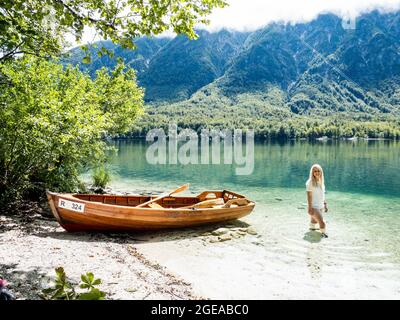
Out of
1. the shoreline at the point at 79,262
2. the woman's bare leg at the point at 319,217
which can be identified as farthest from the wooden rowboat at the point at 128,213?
the woman's bare leg at the point at 319,217

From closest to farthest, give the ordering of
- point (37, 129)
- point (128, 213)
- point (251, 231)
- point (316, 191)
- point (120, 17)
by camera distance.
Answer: point (120, 17) < point (37, 129) < point (316, 191) < point (128, 213) < point (251, 231)

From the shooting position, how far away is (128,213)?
14.6 m

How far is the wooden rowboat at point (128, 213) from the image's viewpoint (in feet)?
46.1

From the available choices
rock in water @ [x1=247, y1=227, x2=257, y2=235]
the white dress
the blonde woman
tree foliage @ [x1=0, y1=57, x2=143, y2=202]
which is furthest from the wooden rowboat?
the white dress

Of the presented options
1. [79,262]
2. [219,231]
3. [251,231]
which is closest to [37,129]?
[79,262]

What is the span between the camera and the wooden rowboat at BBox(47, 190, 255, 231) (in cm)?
1404

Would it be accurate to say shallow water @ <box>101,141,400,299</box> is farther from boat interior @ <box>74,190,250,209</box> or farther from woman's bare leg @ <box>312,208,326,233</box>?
boat interior @ <box>74,190,250,209</box>

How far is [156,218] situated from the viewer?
50.0 ft

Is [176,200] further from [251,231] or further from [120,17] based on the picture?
[120,17]

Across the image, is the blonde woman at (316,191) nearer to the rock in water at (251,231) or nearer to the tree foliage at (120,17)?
the rock in water at (251,231)

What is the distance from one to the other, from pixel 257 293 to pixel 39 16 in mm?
8540

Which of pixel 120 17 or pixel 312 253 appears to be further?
pixel 312 253
